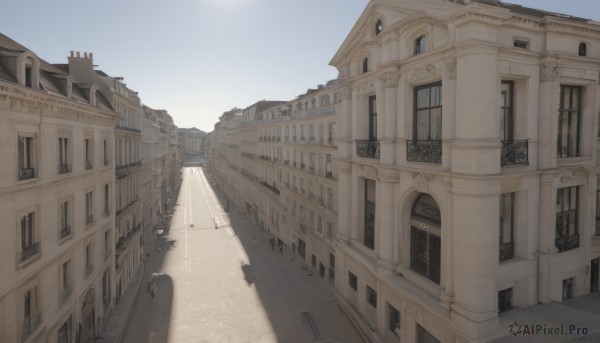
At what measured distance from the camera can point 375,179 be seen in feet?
60.2

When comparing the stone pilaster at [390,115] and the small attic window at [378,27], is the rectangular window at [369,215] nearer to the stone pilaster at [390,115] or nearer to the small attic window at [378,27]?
the stone pilaster at [390,115]

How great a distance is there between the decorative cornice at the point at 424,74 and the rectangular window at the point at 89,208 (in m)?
20.3

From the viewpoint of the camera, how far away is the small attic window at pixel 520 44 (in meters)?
13.6

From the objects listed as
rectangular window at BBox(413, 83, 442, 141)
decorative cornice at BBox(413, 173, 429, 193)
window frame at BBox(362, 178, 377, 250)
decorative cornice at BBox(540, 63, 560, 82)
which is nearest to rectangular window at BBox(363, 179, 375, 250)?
window frame at BBox(362, 178, 377, 250)

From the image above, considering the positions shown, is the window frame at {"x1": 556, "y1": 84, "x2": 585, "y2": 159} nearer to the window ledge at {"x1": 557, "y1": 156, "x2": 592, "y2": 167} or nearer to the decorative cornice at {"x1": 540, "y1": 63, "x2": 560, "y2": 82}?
the window ledge at {"x1": 557, "y1": 156, "x2": 592, "y2": 167}

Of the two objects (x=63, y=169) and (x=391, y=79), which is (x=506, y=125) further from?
(x=63, y=169)

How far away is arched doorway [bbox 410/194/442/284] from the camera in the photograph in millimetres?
15344

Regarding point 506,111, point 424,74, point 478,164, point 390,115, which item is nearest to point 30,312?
point 390,115

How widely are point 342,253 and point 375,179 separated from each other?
6275mm

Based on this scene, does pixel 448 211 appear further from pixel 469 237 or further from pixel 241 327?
pixel 241 327

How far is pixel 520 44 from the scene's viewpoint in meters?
13.7

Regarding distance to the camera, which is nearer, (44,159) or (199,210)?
(44,159)

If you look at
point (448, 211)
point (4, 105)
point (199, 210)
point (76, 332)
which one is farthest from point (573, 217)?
point (199, 210)

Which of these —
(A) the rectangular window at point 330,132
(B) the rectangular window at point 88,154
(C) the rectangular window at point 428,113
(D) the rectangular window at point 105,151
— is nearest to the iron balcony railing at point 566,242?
(C) the rectangular window at point 428,113
